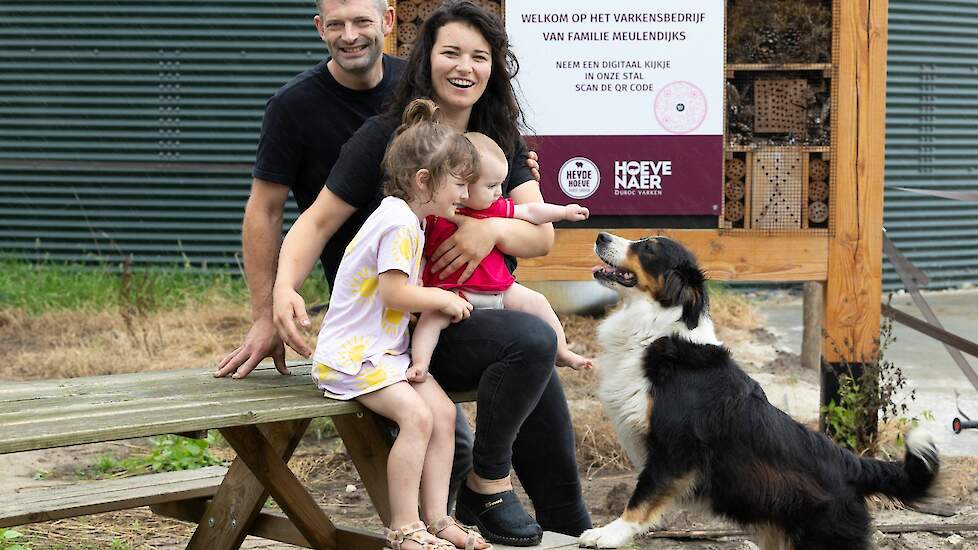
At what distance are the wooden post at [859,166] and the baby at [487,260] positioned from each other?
2.18 metres

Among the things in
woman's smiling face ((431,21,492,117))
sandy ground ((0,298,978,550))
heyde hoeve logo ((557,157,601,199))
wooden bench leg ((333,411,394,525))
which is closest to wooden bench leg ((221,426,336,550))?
wooden bench leg ((333,411,394,525))

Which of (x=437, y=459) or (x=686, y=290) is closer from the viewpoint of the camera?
(x=437, y=459)

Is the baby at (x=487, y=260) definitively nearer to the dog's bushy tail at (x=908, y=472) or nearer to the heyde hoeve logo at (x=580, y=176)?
the dog's bushy tail at (x=908, y=472)

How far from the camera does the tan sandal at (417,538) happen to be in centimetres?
305

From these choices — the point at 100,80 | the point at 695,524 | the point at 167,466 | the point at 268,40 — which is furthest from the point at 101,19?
the point at 695,524

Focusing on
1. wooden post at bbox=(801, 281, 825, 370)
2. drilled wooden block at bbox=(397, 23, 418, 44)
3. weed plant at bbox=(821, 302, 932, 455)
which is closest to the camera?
weed plant at bbox=(821, 302, 932, 455)

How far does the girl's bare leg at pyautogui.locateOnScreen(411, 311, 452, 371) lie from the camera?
3.22 meters

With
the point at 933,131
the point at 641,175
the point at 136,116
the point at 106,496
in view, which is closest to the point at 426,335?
the point at 106,496

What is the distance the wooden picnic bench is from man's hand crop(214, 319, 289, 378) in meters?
0.05

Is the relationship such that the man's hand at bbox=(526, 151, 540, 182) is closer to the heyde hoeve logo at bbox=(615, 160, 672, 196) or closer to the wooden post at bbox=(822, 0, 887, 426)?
the heyde hoeve logo at bbox=(615, 160, 672, 196)

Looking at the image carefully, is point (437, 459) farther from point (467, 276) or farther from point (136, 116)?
point (136, 116)

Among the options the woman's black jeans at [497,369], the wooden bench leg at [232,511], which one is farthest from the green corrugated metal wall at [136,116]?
the woman's black jeans at [497,369]

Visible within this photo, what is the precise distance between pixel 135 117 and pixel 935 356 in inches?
239

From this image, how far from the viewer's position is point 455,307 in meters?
3.20
